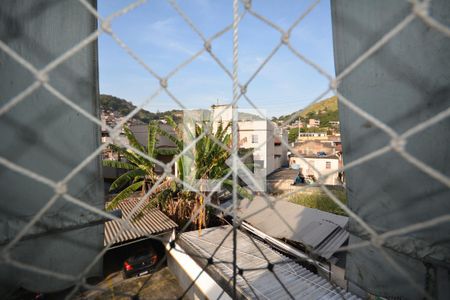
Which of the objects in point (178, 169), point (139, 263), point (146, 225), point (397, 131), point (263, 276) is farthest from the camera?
point (139, 263)

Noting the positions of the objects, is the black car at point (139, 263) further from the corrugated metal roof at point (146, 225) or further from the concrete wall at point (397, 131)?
the concrete wall at point (397, 131)

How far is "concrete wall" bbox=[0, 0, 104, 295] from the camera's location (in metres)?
0.76

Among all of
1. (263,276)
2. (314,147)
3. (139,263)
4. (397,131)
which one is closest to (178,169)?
(139,263)

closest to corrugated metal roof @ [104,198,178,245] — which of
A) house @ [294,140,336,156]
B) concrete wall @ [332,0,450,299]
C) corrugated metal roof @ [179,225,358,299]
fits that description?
corrugated metal roof @ [179,225,358,299]

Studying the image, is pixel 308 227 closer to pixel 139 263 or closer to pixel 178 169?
pixel 178 169

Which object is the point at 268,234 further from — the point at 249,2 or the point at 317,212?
the point at 249,2

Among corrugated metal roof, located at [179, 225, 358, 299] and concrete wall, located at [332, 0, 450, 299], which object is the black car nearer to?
corrugated metal roof, located at [179, 225, 358, 299]

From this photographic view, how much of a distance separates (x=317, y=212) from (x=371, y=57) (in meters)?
6.23

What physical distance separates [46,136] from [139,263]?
6.53 meters

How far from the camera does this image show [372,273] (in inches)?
35.6

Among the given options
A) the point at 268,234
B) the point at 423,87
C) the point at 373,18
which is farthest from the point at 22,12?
the point at 268,234

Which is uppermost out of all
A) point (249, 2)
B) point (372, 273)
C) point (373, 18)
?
point (249, 2)

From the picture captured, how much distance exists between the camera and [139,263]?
6.39 meters

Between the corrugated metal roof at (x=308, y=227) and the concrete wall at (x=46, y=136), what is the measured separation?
11.6 ft
